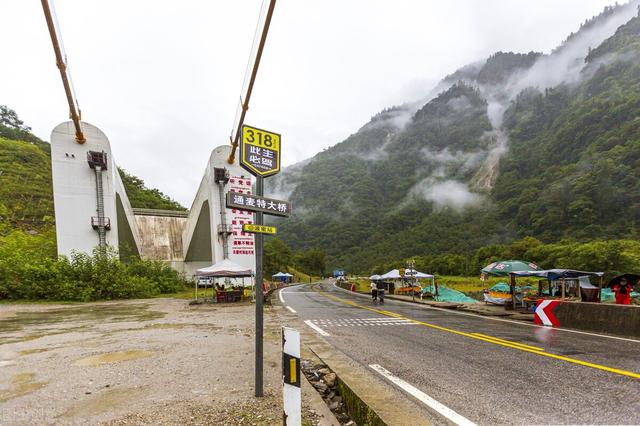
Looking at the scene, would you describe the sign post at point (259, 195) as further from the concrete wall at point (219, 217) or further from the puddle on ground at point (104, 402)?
the concrete wall at point (219, 217)

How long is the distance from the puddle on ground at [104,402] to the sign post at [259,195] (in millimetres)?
1782

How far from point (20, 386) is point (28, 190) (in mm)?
61660

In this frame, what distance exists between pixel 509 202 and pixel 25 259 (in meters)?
120

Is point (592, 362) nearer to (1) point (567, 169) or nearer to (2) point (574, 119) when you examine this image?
(1) point (567, 169)

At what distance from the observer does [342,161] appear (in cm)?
19412

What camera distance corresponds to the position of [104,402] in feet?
13.5

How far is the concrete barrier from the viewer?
838 cm

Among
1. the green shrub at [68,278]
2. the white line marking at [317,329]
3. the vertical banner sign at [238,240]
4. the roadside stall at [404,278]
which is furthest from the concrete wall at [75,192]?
the roadside stall at [404,278]

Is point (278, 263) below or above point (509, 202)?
below

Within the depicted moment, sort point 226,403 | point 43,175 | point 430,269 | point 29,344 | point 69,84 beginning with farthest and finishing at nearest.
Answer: point 430,269 → point 43,175 → point 69,84 → point 29,344 → point 226,403

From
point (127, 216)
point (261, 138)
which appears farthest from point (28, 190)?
point (261, 138)

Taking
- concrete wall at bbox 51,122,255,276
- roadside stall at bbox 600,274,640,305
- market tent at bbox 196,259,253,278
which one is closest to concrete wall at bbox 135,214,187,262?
concrete wall at bbox 51,122,255,276

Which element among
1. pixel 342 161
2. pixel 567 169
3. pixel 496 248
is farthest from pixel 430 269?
pixel 342 161

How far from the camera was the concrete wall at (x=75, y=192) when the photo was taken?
26.1 metres
